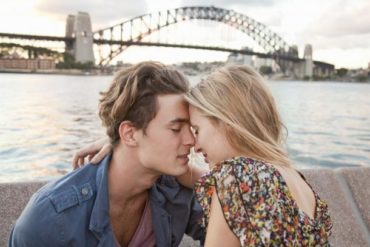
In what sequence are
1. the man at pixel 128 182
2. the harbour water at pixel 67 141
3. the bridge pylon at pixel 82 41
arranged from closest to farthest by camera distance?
the man at pixel 128 182 < the harbour water at pixel 67 141 < the bridge pylon at pixel 82 41

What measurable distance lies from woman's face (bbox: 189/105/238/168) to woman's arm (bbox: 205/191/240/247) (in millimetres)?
211

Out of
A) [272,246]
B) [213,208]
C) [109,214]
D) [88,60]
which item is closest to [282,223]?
[272,246]

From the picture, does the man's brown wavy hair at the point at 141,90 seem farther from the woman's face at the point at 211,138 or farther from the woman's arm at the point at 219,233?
the woman's arm at the point at 219,233

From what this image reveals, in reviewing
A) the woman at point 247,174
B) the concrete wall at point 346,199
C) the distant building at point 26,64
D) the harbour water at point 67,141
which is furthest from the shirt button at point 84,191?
the distant building at point 26,64

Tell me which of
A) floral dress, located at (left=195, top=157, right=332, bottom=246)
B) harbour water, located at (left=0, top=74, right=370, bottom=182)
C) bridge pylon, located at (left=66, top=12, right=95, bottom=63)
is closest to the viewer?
floral dress, located at (left=195, top=157, right=332, bottom=246)

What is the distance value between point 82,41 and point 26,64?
21545mm

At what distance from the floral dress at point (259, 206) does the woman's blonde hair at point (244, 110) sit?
4.1 inches

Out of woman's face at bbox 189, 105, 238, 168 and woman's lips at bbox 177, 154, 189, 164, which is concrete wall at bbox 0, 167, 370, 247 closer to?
woman's lips at bbox 177, 154, 189, 164

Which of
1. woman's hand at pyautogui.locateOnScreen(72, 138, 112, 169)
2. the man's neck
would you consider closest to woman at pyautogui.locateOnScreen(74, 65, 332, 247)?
the man's neck

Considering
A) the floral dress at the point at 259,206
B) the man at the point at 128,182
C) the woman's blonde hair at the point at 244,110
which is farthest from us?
the man at the point at 128,182

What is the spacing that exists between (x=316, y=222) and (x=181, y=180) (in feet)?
2.15

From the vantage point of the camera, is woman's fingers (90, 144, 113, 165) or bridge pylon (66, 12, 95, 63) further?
bridge pylon (66, 12, 95, 63)

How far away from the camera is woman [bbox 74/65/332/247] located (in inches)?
54.7

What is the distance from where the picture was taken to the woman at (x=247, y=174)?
1.39 metres
